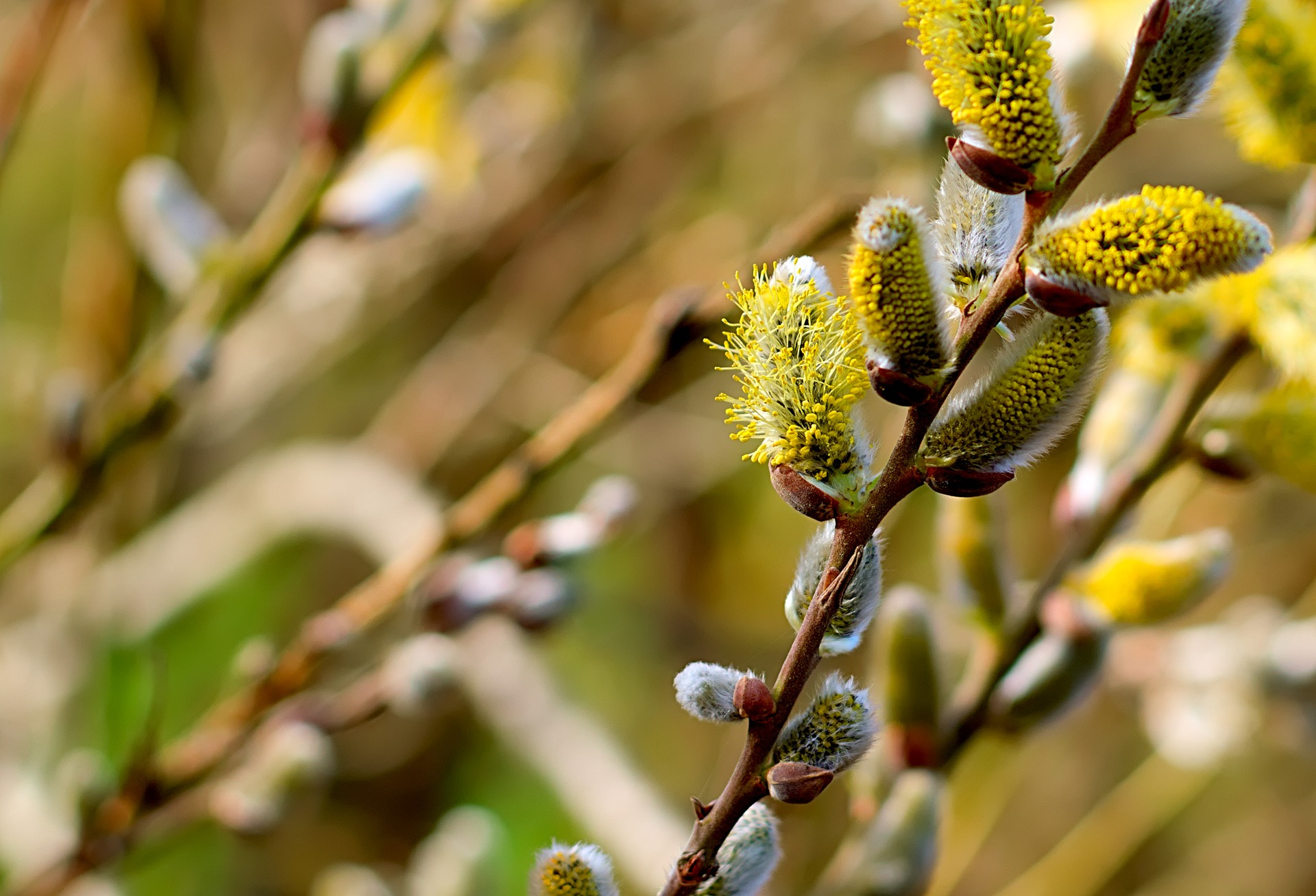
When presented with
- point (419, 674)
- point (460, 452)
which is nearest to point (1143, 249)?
point (419, 674)

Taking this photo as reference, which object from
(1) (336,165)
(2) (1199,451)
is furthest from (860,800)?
(1) (336,165)

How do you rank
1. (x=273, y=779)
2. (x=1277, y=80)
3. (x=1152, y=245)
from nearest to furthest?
(x=1152, y=245) < (x=1277, y=80) < (x=273, y=779)

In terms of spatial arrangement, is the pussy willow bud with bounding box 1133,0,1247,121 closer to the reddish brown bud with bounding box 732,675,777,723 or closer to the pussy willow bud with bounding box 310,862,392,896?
the reddish brown bud with bounding box 732,675,777,723

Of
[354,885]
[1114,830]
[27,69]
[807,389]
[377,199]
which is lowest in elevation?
[1114,830]

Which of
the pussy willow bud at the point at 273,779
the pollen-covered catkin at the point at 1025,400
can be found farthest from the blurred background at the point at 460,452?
the pollen-covered catkin at the point at 1025,400

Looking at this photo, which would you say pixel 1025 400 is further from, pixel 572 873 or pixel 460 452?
pixel 460 452

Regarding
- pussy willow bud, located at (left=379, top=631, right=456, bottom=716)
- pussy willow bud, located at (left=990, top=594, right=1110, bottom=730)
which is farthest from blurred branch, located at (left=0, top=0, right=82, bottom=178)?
pussy willow bud, located at (left=990, top=594, right=1110, bottom=730)

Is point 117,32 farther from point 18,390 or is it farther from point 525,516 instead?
point 525,516
